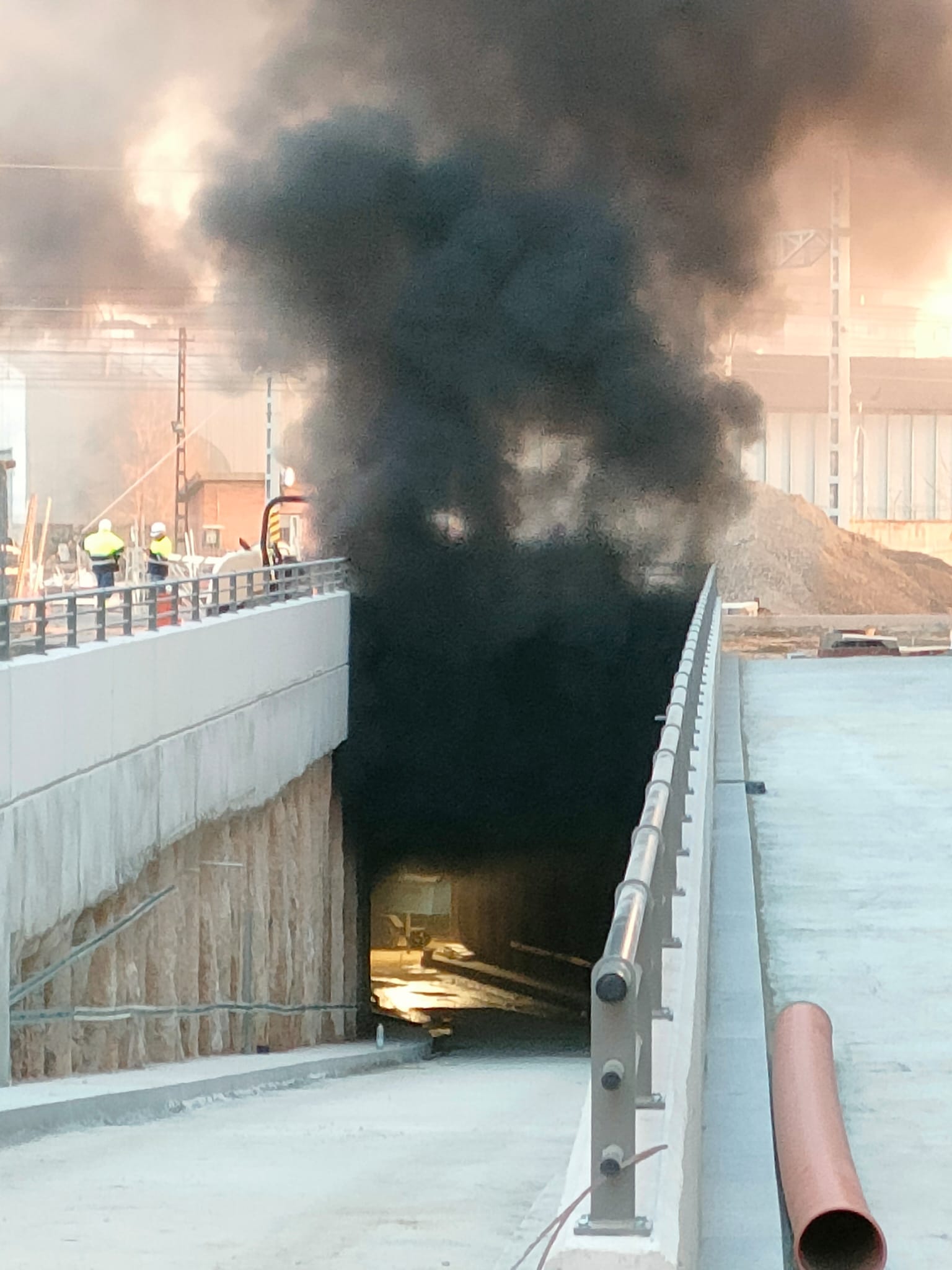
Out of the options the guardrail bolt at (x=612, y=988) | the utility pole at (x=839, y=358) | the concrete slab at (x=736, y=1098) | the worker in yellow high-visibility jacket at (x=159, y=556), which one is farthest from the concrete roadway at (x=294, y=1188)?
the utility pole at (x=839, y=358)

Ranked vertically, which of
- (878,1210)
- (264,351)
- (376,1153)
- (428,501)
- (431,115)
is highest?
(431,115)

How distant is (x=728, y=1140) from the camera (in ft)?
17.1

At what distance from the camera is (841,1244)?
174 inches

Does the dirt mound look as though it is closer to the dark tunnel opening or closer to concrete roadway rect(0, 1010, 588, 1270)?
the dark tunnel opening

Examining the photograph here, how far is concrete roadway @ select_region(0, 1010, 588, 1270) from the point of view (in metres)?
5.74

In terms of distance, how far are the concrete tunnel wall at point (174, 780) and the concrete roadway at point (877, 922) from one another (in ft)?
16.4

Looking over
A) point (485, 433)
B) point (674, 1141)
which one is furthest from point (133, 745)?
point (485, 433)

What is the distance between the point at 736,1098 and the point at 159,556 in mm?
20612

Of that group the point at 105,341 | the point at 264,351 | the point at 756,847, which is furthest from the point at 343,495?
the point at 756,847

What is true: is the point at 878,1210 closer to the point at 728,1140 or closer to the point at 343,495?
the point at 728,1140

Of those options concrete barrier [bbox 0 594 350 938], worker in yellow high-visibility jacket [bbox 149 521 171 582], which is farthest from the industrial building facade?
concrete barrier [bbox 0 594 350 938]

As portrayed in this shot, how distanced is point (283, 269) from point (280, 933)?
48.6ft

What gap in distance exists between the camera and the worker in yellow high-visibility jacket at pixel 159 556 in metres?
25.1

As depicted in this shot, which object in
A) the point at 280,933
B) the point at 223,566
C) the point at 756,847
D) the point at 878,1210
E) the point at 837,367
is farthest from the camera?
the point at 837,367
